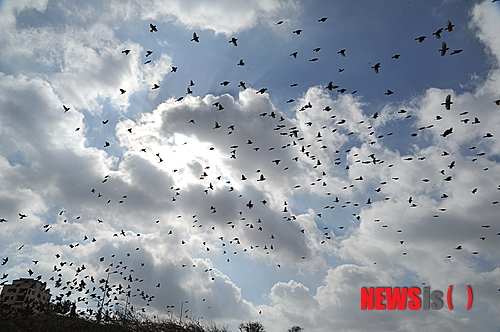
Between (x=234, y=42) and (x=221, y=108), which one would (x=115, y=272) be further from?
(x=234, y=42)

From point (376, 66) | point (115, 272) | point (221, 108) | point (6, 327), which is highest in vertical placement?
point (376, 66)

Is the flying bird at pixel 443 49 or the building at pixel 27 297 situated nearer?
the flying bird at pixel 443 49

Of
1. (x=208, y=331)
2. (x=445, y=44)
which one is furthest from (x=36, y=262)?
(x=445, y=44)

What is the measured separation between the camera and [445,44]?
21.4 meters

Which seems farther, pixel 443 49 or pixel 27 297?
pixel 27 297

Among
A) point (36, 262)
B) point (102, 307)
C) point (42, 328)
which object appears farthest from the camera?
point (36, 262)

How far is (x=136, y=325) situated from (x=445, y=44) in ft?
107

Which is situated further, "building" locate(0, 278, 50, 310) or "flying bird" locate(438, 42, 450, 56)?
"building" locate(0, 278, 50, 310)

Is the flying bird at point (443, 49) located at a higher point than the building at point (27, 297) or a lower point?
higher

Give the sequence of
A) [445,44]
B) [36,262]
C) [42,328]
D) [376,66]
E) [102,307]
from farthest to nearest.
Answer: [36,262], [102,307], [42,328], [376,66], [445,44]

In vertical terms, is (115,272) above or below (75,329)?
above

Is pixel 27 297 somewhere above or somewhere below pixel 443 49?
below

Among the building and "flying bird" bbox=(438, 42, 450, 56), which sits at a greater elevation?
"flying bird" bbox=(438, 42, 450, 56)

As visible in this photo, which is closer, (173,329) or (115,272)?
(173,329)
